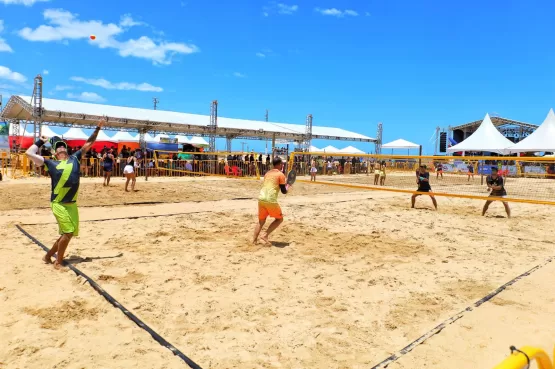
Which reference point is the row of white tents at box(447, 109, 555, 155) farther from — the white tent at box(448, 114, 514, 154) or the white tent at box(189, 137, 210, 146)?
the white tent at box(189, 137, 210, 146)

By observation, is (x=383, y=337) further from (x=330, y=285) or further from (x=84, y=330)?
(x=84, y=330)

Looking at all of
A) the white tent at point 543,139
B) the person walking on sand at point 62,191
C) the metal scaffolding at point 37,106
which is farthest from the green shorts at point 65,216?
the white tent at point 543,139

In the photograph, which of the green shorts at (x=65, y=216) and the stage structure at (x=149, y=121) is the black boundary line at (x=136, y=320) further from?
the stage structure at (x=149, y=121)

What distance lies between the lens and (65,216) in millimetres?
4574

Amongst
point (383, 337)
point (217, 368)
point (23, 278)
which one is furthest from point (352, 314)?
point (23, 278)

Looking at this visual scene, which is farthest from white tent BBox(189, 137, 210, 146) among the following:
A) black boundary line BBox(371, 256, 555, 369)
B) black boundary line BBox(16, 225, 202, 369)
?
black boundary line BBox(371, 256, 555, 369)

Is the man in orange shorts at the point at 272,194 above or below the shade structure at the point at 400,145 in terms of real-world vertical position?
below

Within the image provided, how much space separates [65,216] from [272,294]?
2480 mm

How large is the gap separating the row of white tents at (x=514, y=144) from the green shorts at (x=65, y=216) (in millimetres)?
25332

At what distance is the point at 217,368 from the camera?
266cm

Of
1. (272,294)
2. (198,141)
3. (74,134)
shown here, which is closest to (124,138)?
(74,134)

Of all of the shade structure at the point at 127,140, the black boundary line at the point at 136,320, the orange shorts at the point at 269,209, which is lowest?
the black boundary line at the point at 136,320

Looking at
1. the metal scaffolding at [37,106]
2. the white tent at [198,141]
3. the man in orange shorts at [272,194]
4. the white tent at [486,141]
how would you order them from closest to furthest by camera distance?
1. the man in orange shorts at [272,194]
2. the metal scaffolding at [37,106]
3. the white tent at [486,141]
4. the white tent at [198,141]

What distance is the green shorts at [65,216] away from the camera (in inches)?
179
